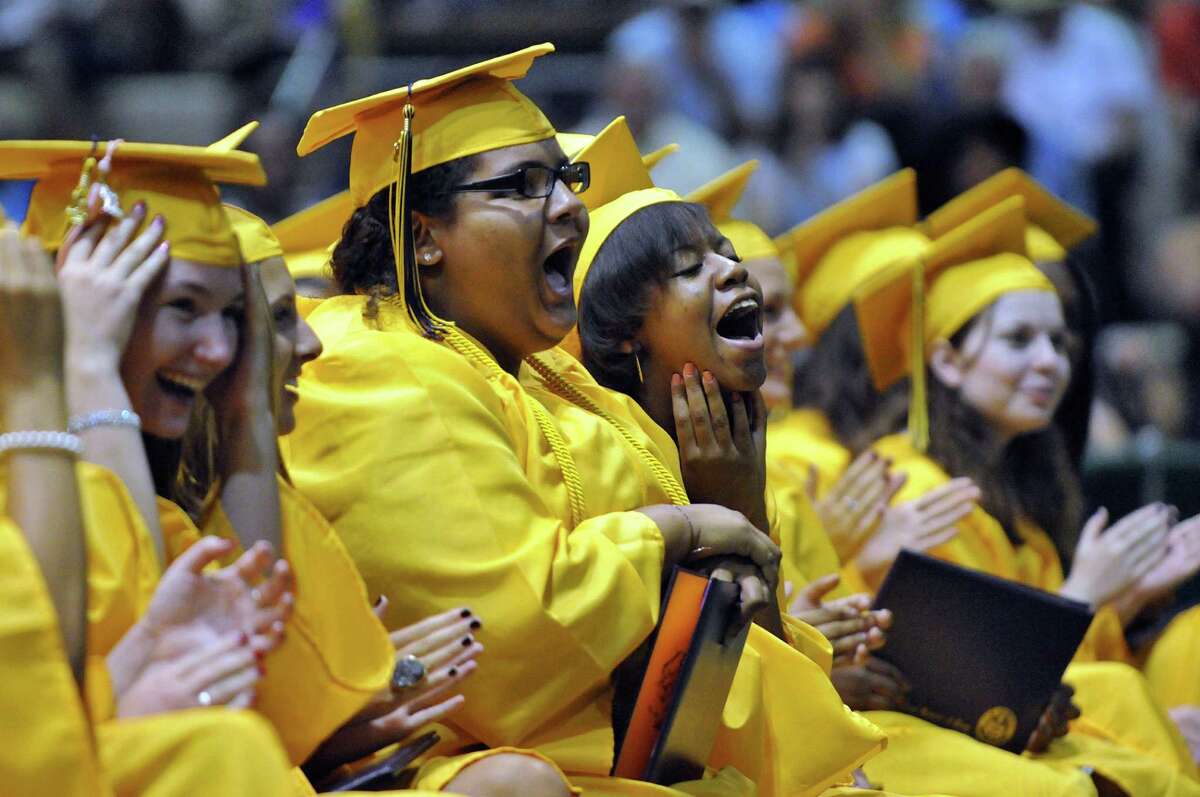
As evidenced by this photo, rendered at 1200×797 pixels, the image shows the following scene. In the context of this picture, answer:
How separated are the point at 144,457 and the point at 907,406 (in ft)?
11.4

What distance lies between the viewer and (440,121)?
364cm

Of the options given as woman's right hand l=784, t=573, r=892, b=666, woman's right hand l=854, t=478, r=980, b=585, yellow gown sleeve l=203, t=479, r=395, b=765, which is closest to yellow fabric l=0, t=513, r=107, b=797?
yellow gown sleeve l=203, t=479, r=395, b=765

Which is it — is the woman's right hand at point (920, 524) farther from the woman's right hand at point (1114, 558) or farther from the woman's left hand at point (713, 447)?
the woman's left hand at point (713, 447)

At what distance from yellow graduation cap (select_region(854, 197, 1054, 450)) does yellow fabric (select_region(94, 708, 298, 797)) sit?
3564 millimetres

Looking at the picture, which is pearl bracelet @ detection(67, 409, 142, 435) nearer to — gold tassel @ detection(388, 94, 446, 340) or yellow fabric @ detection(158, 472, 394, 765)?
yellow fabric @ detection(158, 472, 394, 765)

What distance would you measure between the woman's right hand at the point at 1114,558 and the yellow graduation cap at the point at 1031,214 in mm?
905

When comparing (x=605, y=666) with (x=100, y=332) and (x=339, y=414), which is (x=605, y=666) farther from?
(x=100, y=332)

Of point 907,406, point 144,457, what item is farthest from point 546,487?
point 907,406

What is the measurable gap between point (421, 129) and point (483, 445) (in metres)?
0.65

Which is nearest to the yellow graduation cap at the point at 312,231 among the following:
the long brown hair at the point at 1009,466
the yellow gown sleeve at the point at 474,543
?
the yellow gown sleeve at the point at 474,543

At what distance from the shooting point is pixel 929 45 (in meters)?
10.1

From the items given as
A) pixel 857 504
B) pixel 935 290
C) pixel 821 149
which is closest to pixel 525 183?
pixel 857 504

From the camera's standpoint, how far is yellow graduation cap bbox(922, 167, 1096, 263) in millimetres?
5984

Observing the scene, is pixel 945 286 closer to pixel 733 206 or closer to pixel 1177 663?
pixel 733 206
